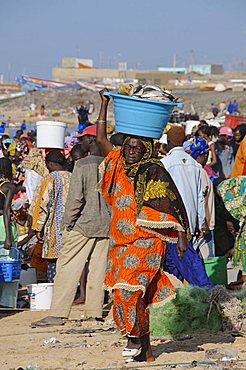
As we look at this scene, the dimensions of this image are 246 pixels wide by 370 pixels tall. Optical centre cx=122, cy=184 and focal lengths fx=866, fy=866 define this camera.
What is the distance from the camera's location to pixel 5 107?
68688mm

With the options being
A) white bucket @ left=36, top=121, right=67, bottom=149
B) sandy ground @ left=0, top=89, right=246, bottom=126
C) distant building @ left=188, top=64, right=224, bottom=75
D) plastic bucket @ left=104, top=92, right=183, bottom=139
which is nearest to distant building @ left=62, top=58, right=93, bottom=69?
distant building @ left=188, top=64, right=224, bottom=75

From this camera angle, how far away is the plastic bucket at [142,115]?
572cm

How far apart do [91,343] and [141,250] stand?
140 cm

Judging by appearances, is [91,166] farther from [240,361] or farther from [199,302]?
[240,361]

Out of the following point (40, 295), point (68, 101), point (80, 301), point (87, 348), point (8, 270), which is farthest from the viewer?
point (68, 101)

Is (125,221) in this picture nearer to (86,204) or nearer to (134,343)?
(134,343)

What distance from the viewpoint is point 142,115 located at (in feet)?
18.8

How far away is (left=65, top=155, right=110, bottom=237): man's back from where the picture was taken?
25.0 ft

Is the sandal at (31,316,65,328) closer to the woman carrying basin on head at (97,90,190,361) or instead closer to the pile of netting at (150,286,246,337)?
the pile of netting at (150,286,246,337)

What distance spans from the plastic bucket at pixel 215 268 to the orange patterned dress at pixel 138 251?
102 inches

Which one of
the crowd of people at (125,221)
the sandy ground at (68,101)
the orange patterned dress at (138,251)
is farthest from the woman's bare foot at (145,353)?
the sandy ground at (68,101)

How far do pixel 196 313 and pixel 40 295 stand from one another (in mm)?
1927

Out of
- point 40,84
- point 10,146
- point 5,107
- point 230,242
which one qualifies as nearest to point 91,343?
point 230,242

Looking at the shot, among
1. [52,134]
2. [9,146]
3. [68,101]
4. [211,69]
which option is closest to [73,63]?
[211,69]
